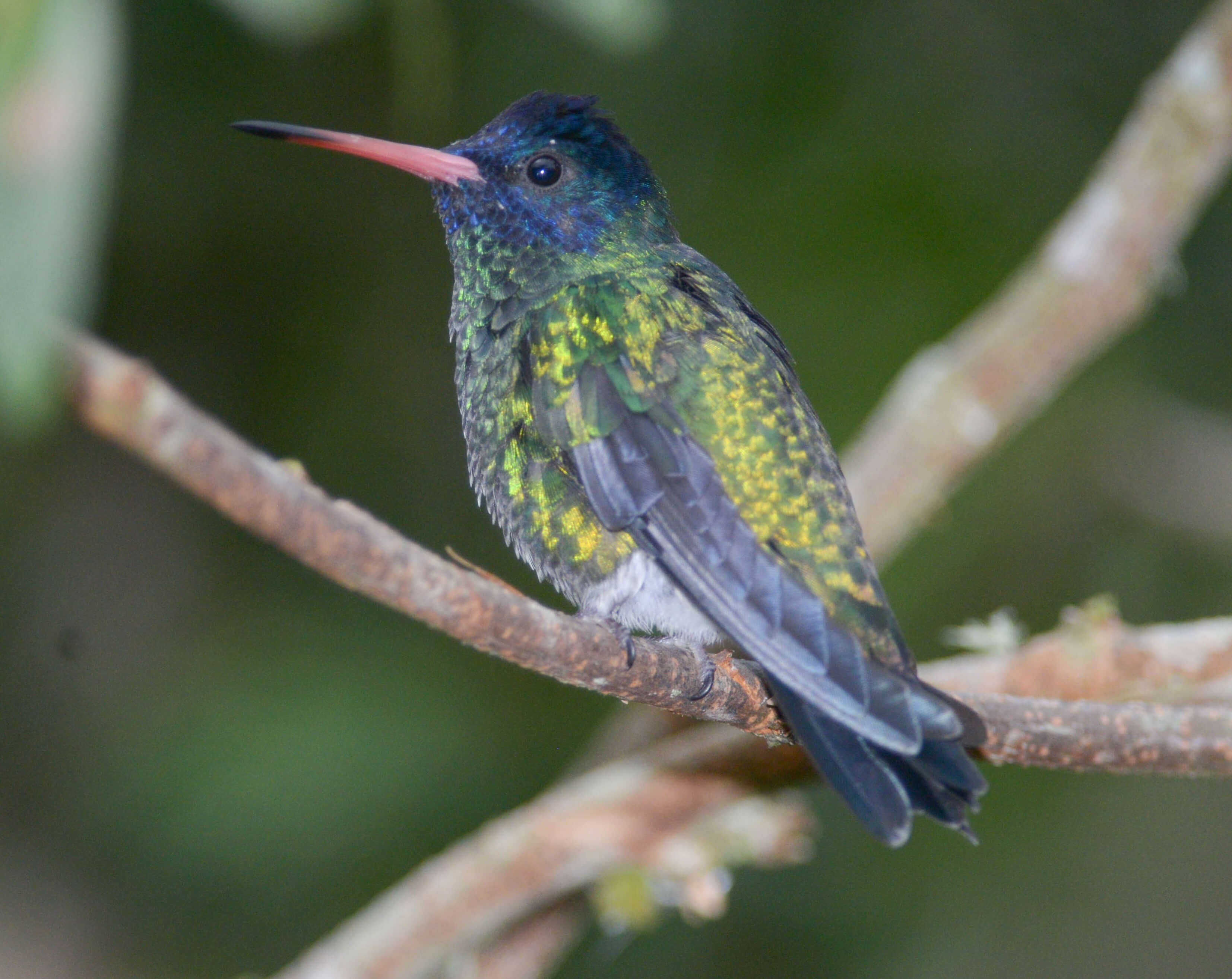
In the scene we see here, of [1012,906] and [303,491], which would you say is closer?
[303,491]

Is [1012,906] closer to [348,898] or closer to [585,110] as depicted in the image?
[348,898]

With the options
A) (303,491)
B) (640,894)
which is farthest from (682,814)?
(303,491)

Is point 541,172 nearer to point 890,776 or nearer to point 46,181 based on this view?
point 890,776

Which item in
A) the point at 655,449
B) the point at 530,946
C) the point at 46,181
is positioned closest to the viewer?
the point at 46,181

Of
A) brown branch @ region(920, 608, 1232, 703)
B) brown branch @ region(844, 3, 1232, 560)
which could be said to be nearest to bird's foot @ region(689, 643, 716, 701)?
brown branch @ region(920, 608, 1232, 703)

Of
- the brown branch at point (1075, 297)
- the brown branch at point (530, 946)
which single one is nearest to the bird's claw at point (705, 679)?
the brown branch at point (530, 946)

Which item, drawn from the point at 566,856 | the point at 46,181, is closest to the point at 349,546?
the point at 46,181
